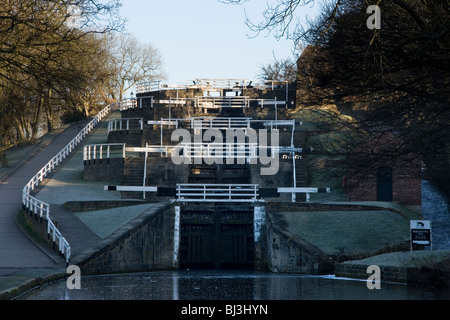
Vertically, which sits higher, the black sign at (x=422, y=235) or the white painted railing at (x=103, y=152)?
the white painted railing at (x=103, y=152)

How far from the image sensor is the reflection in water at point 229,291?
50.4 feet

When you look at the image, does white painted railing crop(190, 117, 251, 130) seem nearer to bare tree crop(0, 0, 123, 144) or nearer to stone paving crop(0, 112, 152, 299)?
stone paving crop(0, 112, 152, 299)

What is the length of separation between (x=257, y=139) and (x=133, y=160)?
9.37 metres

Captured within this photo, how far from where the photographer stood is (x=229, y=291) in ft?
56.3

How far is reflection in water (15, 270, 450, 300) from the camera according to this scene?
15.4 metres

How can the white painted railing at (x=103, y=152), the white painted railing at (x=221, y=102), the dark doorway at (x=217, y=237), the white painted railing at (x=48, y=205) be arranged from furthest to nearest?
the white painted railing at (x=221, y=102), the white painted railing at (x=103, y=152), the dark doorway at (x=217, y=237), the white painted railing at (x=48, y=205)

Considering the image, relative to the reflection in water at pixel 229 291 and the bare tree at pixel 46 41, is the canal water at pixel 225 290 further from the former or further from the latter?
the bare tree at pixel 46 41

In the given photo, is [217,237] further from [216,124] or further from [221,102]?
[221,102]

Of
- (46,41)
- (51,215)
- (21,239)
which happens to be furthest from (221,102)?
(46,41)

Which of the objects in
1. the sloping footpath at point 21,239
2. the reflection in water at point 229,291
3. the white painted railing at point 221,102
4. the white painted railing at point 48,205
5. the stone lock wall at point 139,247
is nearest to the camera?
the reflection in water at point 229,291

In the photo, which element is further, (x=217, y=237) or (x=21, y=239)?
(x=217, y=237)

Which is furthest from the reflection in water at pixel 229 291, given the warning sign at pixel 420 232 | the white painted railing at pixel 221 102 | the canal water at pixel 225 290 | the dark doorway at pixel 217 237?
the white painted railing at pixel 221 102

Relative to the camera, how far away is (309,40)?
22422 millimetres

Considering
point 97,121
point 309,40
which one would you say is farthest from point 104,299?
point 97,121
